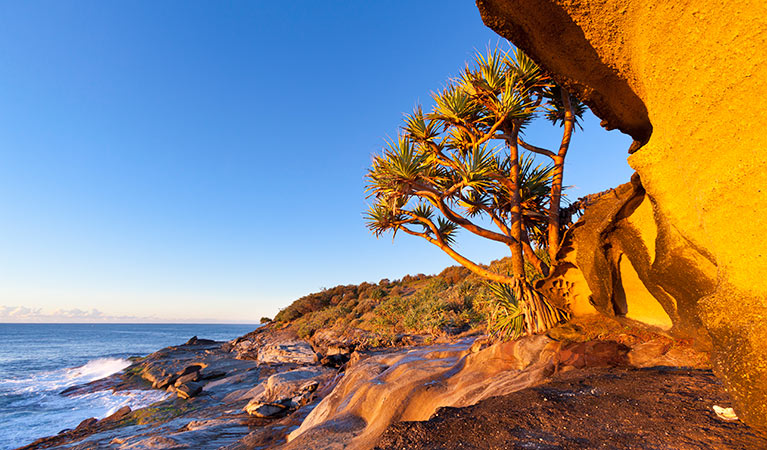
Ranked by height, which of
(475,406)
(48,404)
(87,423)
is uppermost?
(475,406)

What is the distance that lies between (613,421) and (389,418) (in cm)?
352

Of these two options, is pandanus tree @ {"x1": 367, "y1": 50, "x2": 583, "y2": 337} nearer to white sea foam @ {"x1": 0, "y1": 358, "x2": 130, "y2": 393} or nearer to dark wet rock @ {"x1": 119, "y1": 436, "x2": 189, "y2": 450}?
dark wet rock @ {"x1": 119, "y1": 436, "x2": 189, "y2": 450}

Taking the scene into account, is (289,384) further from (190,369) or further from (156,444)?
(190,369)

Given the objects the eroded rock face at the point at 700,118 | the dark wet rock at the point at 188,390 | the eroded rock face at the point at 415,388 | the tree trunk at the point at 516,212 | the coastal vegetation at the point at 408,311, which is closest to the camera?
the eroded rock face at the point at 700,118

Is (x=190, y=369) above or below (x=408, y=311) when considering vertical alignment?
below

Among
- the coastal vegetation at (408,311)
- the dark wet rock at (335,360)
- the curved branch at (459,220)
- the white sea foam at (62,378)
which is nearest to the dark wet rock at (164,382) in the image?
the white sea foam at (62,378)

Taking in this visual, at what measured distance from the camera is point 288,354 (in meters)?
16.8

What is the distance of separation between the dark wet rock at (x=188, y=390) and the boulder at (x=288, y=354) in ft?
12.6

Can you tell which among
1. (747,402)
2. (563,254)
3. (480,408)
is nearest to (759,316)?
(747,402)

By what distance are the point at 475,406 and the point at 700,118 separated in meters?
3.93

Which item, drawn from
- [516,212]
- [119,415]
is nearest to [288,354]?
[119,415]

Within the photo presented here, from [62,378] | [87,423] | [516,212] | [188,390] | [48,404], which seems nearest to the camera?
[516,212]

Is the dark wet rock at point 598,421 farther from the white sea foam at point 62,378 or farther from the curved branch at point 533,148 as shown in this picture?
the white sea foam at point 62,378

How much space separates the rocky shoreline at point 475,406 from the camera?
3180 mm
